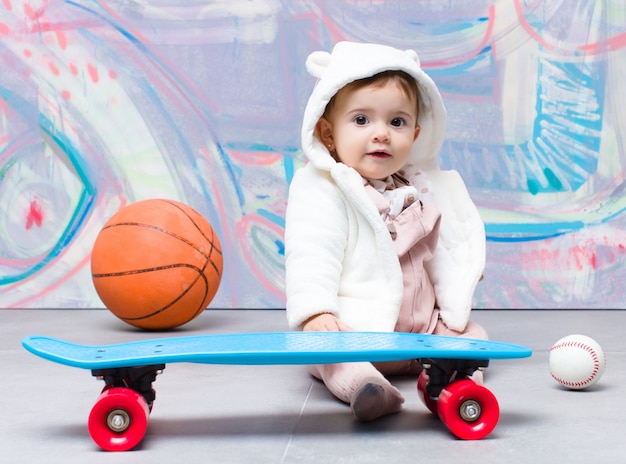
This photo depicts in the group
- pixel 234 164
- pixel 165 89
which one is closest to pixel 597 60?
pixel 234 164

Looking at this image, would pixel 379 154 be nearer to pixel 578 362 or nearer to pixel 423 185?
pixel 423 185

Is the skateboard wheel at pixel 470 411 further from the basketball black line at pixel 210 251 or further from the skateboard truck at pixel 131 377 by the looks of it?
the basketball black line at pixel 210 251

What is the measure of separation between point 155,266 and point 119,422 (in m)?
1.50

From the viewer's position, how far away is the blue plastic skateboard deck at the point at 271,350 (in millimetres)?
1783

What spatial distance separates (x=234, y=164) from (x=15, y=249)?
1154mm

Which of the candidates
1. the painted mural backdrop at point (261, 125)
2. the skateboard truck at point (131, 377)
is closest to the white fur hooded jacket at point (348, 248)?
the skateboard truck at point (131, 377)

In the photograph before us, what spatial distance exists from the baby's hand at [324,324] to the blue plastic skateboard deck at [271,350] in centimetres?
23

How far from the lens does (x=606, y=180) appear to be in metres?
3.99

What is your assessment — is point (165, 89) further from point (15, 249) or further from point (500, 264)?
point (500, 264)

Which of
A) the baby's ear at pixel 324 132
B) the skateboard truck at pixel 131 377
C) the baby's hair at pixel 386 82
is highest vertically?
the baby's hair at pixel 386 82

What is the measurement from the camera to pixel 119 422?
1771 mm

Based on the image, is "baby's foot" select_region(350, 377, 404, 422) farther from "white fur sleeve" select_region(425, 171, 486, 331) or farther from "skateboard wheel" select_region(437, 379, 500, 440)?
"white fur sleeve" select_region(425, 171, 486, 331)

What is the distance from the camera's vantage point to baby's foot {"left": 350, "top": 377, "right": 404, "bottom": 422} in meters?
1.93

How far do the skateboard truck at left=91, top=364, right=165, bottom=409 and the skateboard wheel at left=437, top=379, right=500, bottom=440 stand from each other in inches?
24.1
